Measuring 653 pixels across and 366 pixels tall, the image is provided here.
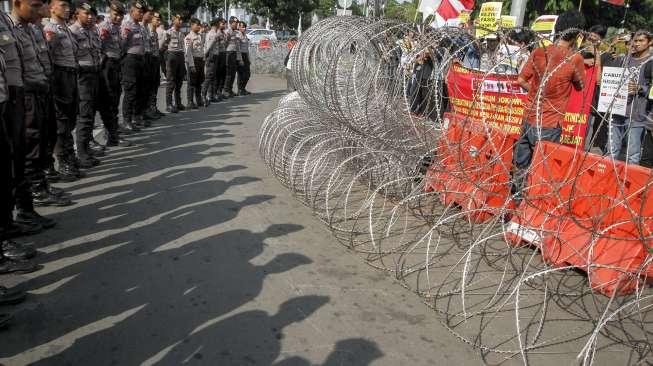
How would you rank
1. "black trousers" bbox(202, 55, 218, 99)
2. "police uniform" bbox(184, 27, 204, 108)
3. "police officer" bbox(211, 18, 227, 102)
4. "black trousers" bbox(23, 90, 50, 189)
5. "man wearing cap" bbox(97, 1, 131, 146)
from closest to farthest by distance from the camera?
"black trousers" bbox(23, 90, 50, 189)
"man wearing cap" bbox(97, 1, 131, 146)
"police uniform" bbox(184, 27, 204, 108)
"black trousers" bbox(202, 55, 218, 99)
"police officer" bbox(211, 18, 227, 102)

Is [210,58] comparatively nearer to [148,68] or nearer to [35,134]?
[148,68]

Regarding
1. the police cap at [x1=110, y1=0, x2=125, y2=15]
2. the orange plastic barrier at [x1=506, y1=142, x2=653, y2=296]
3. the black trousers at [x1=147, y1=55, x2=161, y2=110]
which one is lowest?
the orange plastic barrier at [x1=506, y1=142, x2=653, y2=296]

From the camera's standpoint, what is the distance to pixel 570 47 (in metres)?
4.88

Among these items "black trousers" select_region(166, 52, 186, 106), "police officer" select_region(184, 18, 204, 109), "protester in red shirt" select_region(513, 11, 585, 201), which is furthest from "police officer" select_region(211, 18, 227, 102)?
"protester in red shirt" select_region(513, 11, 585, 201)

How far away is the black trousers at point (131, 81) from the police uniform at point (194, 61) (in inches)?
92.9

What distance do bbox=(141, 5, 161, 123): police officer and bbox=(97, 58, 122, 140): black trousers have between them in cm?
110

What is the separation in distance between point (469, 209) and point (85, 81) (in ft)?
16.8

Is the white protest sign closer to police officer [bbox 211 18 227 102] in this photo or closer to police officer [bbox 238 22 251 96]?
police officer [bbox 211 18 227 102]

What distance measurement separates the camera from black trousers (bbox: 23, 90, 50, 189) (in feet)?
14.6

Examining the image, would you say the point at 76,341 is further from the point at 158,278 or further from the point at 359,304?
the point at 359,304

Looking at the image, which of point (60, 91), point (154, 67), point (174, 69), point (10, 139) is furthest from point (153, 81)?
point (10, 139)

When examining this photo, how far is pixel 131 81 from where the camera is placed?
8305mm

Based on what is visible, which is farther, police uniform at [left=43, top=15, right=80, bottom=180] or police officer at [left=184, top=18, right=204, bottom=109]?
police officer at [left=184, top=18, right=204, bottom=109]

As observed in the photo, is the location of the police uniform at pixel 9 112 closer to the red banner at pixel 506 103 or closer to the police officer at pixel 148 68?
the red banner at pixel 506 103
